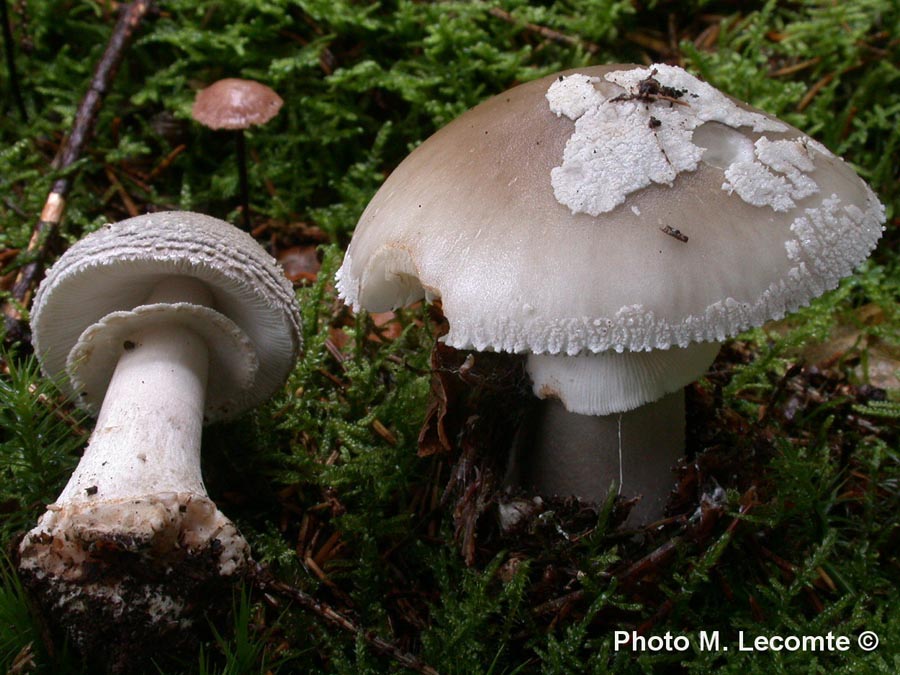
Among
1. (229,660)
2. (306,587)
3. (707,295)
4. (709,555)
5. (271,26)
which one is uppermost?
(707,295)

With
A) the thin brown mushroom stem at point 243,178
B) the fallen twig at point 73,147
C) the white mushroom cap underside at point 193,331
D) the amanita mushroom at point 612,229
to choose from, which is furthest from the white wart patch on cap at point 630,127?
the fallen twig at point 73,147

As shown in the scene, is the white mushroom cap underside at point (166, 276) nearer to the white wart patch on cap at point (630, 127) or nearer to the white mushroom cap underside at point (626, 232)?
the white mushroom cap underside at point (626, 232)

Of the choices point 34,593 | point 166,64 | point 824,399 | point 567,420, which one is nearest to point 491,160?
point 567,420

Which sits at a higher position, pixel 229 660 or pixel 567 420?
pixel 567 420

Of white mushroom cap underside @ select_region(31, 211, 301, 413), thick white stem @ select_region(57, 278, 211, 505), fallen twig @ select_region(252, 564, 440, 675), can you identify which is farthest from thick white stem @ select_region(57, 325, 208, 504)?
fallen twig @ select_region(252, 564, 440, 675)

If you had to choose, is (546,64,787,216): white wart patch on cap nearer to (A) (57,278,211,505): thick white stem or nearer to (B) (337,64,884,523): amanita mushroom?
(B) (337,64,884,523): amanita mushroom

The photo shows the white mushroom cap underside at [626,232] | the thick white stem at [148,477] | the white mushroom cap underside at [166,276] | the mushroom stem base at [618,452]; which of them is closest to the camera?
the white mushroom cap underside at [626,232]

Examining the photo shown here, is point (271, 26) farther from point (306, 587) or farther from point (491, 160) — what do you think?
point (306, 587)
